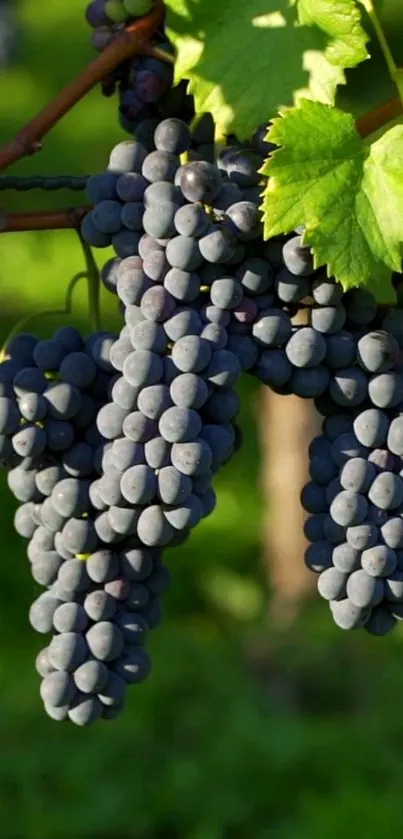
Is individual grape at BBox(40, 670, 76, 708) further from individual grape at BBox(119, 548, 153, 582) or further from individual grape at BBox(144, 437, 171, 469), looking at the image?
individual grape at BBox(144, 437, 171, 469)

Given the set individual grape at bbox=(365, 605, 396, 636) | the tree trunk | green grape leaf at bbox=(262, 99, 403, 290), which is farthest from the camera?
the tree trunk

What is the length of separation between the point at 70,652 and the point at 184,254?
1.09 ft

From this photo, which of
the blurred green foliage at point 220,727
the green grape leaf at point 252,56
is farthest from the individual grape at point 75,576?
the blurred green foliage at point 220,727

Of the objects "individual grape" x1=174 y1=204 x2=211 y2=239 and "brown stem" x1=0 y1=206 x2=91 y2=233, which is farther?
"brown stem" x1=0 y1=206 x2=91 y2=233

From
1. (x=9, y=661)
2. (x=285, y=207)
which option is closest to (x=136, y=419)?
(x=285, y=207)

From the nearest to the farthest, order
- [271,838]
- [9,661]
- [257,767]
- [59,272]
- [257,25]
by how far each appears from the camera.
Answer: [257,25] < [271,838] < [257,767] < [9,661] < [59,272]

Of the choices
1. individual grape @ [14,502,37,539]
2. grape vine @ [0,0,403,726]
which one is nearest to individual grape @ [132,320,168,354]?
grape vine @ [0,0,403,726]

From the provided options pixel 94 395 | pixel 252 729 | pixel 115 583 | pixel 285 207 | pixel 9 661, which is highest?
pixel 285 207

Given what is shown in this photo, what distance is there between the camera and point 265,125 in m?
1.04

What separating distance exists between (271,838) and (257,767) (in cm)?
33

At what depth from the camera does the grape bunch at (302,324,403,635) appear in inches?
39.3

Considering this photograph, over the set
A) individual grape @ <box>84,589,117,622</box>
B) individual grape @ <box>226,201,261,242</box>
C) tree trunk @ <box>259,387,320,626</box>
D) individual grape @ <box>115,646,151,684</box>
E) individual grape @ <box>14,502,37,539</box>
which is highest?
individual grape @ <box>226,201,261,242</box>

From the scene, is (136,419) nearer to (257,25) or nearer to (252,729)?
(257,25)

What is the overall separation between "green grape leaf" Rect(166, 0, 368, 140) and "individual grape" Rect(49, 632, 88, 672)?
418 millimetres
